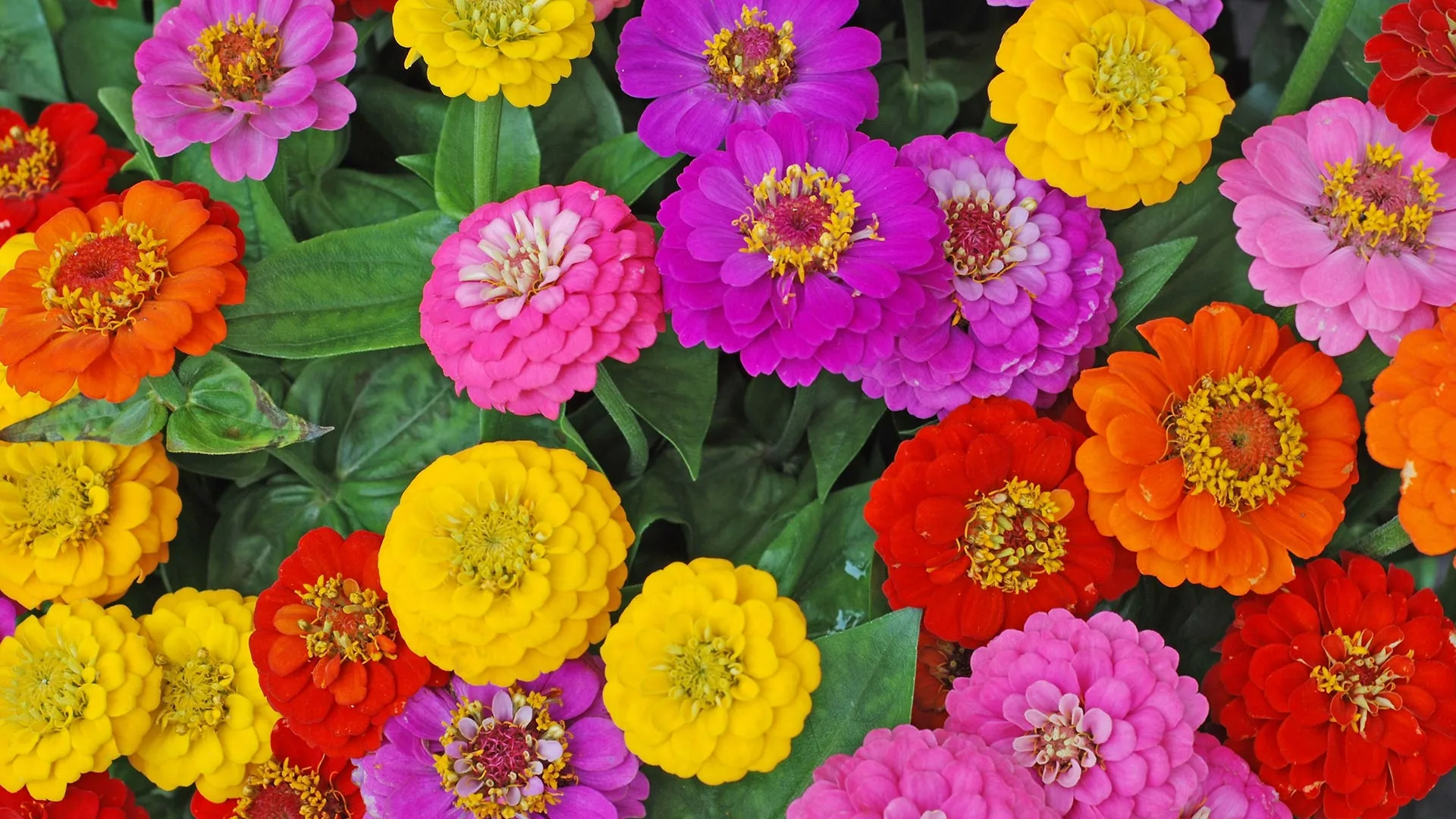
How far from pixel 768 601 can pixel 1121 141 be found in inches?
17.9

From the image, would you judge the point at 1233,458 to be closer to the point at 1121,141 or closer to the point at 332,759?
the point at 1121,141

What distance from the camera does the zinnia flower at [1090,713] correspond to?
75 centimetres

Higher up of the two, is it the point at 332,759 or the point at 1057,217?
the point at 1057,217

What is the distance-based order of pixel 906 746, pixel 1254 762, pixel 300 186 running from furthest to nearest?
pixel 300 186, pixel 1254 762, pixel 906 746

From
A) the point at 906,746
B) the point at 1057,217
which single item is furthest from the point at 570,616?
the point at 1057,217

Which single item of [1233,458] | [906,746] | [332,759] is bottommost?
[332,759]

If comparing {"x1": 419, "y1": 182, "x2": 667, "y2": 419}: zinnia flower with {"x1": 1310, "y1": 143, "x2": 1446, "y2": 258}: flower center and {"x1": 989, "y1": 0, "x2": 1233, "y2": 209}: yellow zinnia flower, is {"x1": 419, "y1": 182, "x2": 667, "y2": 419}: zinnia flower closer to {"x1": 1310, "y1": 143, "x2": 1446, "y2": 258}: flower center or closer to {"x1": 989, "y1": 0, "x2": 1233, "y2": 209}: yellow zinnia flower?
{"x1": 989, "y1": 0, "x2": 1233, "y2": 209}: yellow zinnia flower

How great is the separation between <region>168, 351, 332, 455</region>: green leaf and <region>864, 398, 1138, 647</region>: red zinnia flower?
0.49m

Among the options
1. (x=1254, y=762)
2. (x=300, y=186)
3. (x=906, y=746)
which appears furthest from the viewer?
(x=300, y=186)

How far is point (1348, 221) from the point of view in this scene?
83cm

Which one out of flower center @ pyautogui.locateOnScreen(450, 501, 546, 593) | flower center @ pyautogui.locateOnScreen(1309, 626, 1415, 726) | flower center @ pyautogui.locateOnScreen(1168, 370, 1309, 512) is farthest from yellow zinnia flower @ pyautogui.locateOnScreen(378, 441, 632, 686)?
flower center @ pyautogui.locateOnScreen(1309, 626, 1415, 726)

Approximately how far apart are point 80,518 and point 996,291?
0.82m

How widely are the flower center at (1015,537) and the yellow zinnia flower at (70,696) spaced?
703 mm

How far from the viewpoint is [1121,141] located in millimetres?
825
